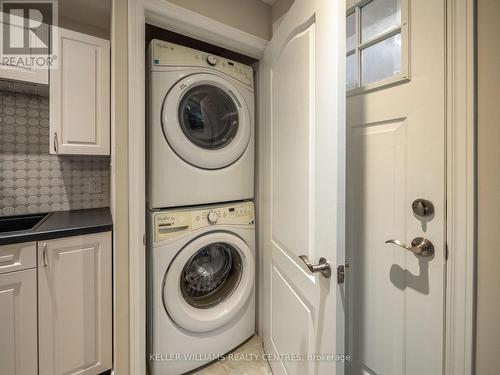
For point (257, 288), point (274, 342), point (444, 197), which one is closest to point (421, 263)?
point (444, 197)

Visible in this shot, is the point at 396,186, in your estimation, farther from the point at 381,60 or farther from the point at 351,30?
the point at 351,30

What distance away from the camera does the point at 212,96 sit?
1352 mm

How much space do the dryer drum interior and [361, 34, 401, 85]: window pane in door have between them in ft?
3.82

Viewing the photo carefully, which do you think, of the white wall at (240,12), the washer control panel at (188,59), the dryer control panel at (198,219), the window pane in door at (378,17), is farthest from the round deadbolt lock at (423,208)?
the white wall at (240,12)

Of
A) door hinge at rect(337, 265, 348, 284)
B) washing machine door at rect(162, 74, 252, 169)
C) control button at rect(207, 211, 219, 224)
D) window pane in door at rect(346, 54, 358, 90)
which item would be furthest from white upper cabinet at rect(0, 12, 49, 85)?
door hinge at rect(337, 265, 348, 284)

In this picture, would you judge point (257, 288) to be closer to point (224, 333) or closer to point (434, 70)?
point (224, 333)

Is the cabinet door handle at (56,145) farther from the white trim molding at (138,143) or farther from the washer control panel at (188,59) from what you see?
the washer control panel at (188,59)

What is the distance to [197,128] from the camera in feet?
4.34

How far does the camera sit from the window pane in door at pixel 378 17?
87cm

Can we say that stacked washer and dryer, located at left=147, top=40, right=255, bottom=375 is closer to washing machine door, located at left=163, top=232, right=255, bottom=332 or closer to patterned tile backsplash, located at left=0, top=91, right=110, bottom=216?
washing machine door, located at left=163, top=232, right=255, bottom=332

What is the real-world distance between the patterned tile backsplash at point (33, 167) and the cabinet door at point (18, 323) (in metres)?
0.62

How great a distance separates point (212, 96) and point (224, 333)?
1.47 metres

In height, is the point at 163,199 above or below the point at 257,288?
above

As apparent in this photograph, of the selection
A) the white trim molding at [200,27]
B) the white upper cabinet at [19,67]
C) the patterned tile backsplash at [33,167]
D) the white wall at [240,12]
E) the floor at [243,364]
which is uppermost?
the white wall at [240,12]
